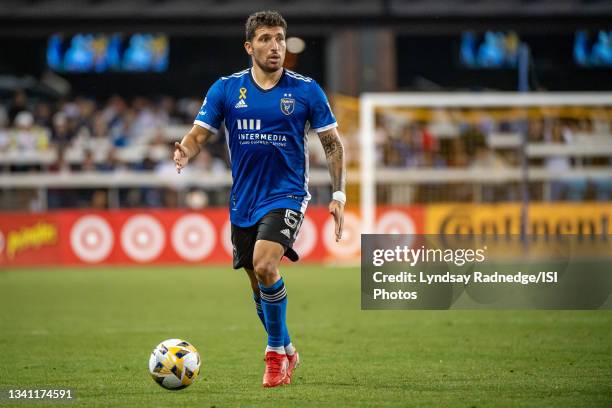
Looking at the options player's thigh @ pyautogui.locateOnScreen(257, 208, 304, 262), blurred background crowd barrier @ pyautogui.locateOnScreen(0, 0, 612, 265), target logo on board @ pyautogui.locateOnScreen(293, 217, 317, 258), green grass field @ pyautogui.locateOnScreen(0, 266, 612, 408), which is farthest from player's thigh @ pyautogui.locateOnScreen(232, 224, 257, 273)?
target logo on board @ pyautogui.locateOnScreen(293, 217, 317, 258)

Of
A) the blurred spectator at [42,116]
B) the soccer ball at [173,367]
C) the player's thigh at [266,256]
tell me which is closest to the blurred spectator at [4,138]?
the blurred spectator at [42,116]

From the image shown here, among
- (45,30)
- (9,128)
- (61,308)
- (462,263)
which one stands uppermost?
(45,30)

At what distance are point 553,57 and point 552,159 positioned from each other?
1449 centimetres

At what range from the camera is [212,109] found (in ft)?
25.4

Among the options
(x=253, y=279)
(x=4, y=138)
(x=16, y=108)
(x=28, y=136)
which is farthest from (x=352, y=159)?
(x=253, y=279)

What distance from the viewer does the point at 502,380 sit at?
757 centimetres

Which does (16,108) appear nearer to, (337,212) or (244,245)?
(244,245)

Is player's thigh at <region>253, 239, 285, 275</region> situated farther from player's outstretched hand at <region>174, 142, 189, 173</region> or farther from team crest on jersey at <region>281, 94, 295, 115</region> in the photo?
team crest on jersey at <region>281, 94, 295, 115</region>

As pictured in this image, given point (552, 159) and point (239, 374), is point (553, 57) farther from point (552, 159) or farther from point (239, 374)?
point (239, 374)

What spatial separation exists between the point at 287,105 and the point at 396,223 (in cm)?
1324

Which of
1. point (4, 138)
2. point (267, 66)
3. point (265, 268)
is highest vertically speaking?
point (267, 66)

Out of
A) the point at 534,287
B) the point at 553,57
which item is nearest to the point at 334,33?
the point at 553,57

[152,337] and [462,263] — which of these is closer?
[462,263]

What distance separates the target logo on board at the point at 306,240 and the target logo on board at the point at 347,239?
20 cm
